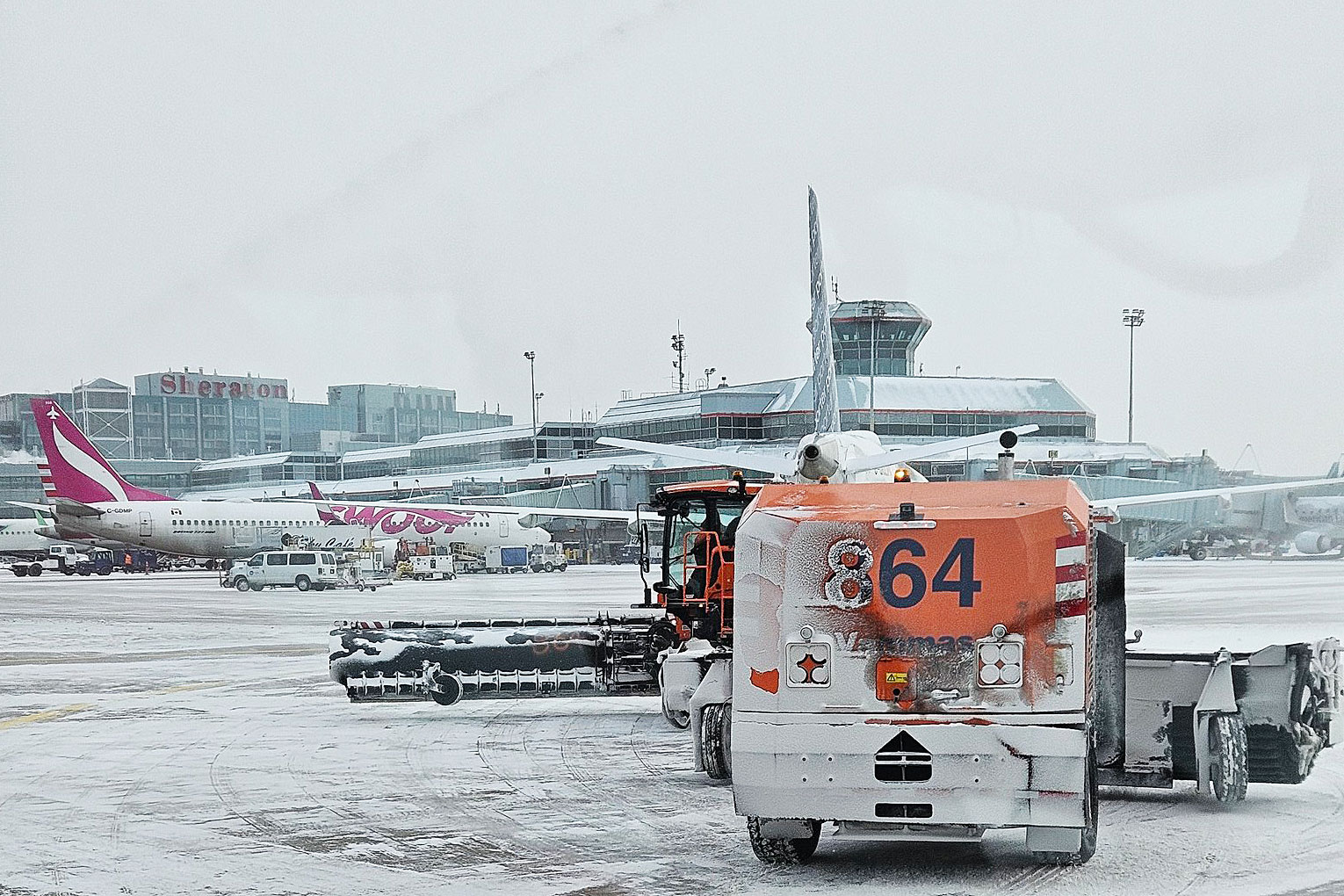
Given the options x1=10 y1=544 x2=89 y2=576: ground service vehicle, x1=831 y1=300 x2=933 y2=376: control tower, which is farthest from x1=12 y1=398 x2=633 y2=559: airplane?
x1=831 y1=300 x2=933 y2=376: control tower

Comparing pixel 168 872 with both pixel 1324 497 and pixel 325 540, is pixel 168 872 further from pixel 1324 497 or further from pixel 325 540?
pixel 1324 497

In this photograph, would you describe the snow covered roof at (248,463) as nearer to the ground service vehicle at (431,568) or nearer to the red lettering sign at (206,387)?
the red lettering sign at (206,387)

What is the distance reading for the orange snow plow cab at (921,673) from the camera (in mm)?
8695

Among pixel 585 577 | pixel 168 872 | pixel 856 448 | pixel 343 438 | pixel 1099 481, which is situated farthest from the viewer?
pixel 343 438

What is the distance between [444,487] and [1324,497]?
6926 cm

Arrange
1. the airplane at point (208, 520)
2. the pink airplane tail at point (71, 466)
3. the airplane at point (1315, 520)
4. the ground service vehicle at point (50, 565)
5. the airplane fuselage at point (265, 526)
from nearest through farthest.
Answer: the airplane at point (208, 520) → the airplane fuselage at point (265, 526) → the pink airplane tail at point (71, 466) → the airplane at point (1315, 520) → the ground service vehicle at point (50, 565)

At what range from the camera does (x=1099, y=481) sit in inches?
2795

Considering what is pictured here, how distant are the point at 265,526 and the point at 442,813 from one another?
6699 cm

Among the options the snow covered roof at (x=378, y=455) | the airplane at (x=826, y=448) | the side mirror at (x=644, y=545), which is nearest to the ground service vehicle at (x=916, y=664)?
the airplane at (x=826, y=448)

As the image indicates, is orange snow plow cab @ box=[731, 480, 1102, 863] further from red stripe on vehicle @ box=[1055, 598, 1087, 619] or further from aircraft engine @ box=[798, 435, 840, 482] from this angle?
aircraft engine @ box=[798, 435, 840, 482]

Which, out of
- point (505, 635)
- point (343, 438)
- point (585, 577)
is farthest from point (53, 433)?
point (343, 438)

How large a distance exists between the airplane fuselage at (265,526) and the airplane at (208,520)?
1.9 inches

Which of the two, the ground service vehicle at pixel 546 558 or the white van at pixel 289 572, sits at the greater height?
the white van at pixel 289 572

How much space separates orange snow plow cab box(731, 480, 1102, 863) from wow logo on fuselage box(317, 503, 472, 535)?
69.4 metres
